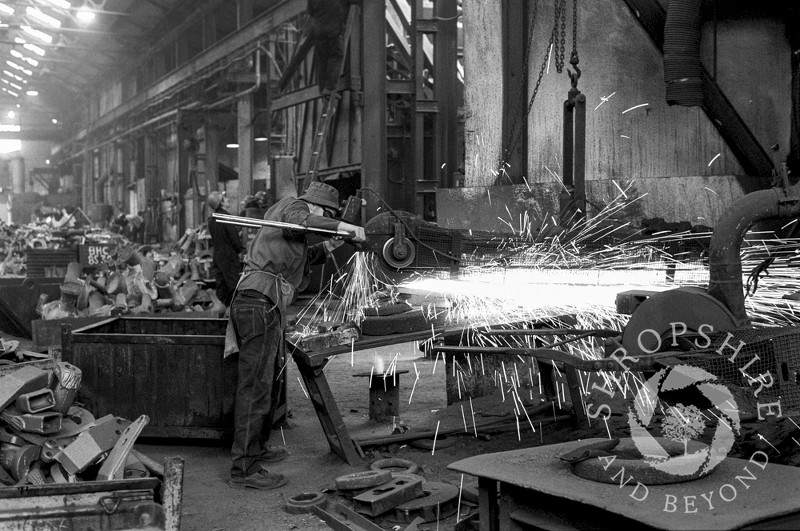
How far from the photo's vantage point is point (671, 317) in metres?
3.10

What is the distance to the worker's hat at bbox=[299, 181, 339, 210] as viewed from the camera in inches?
176

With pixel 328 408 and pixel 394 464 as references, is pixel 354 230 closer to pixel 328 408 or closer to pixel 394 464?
pixel 328 408

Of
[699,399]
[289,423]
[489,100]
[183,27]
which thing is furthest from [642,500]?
[183,27]

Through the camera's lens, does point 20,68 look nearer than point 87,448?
No

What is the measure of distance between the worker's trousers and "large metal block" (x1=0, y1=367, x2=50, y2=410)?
99cm

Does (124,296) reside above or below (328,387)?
A: above

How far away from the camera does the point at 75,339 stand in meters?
4.91

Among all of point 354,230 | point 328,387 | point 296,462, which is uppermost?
point 354,230

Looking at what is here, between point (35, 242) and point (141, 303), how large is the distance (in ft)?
18.8

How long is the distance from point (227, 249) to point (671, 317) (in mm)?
4542

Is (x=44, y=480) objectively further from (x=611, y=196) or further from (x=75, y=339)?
(x=611, y=196)

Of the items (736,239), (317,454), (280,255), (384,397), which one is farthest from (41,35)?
(736,239)

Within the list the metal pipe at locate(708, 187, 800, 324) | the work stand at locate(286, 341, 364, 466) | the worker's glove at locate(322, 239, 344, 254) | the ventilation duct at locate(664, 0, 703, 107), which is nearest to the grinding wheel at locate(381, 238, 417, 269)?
the worker's glove at locate(322, 239, 344, 254)
